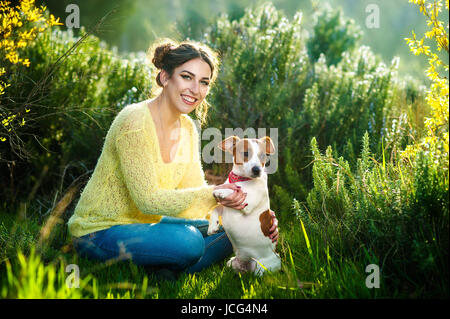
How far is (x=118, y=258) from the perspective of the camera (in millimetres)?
2662

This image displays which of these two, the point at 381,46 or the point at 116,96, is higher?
the point at 381,46

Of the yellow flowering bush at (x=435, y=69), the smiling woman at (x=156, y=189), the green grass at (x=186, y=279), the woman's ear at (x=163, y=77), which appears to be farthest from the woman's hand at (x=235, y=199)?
the yellow flowering bush at (x=435, y=69)

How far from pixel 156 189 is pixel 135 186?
0.45 feet

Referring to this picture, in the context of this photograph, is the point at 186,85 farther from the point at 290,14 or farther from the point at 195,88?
the point at 290,14

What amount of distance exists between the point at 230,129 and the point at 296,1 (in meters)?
32.0

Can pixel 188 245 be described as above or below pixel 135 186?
below

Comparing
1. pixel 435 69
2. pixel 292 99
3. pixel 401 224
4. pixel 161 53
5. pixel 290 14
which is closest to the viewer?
pixel 401 224

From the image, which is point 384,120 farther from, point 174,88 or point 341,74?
point 174,88

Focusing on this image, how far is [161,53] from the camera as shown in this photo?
10.1ft

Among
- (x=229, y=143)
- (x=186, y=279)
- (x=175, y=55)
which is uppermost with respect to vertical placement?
(x=175, y=55)

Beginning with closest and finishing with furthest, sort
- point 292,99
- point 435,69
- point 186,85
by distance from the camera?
point 435,69 < point 186,85 < point 292,99

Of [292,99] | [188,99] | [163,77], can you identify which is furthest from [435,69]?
[292,99]

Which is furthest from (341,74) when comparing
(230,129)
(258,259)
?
(258,259)

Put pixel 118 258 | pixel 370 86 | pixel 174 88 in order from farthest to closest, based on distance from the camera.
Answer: pixel 370 86
pixel 174 88
pixel 118 258
